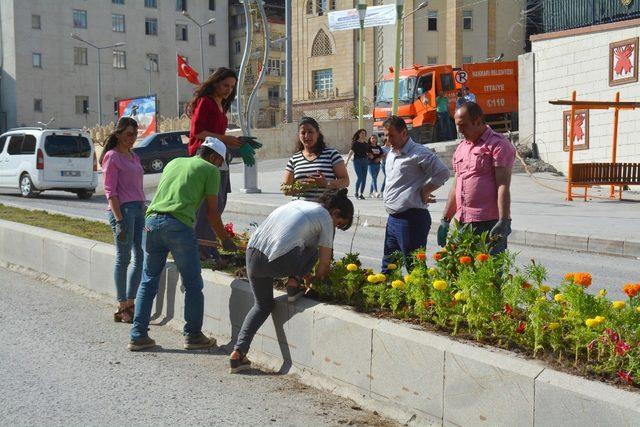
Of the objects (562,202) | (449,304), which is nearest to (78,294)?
(449,304)

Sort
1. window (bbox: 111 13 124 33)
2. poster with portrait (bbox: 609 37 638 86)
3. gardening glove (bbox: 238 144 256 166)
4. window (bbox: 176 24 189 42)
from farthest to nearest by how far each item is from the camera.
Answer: window (bbox: 176 24 189 42) < window (bbox: 111 13 124 33) < poster with portrait (bbox: 609 37 638 86) < gardening glove (bbox: 238 144 256 166)

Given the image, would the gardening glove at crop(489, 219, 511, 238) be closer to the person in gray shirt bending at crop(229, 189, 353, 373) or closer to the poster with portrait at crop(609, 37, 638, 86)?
the person in gray shirt bending at crop(229, 189, 353, 373)

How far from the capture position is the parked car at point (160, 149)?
3378cm

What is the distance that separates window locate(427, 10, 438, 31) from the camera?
55844 mm

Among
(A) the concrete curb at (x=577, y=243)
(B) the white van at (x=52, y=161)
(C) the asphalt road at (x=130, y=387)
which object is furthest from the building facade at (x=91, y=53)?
(C) the asphalt road at (x=130, y=387)

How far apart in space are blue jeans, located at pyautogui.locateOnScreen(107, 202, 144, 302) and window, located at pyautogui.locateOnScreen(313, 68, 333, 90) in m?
54.4

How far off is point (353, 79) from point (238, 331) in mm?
54244

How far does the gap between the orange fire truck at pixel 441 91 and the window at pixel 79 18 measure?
4231cm

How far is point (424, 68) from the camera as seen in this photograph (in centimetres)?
3681

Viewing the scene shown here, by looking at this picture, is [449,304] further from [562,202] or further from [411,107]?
[411,107]

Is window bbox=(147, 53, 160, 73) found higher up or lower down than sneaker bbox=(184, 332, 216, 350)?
higher up

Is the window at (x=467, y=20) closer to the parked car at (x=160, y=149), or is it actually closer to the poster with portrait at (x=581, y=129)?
the parked car at (x=160, y=149)

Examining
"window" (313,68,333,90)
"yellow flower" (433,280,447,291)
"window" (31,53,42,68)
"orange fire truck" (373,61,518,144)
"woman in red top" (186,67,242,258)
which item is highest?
"window" (31,53,42,68)

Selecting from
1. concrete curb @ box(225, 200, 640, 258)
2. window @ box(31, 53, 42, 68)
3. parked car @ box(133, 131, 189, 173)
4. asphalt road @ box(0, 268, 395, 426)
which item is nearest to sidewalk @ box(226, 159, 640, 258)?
concrete curb @ box(225, 200, 640, 258)
